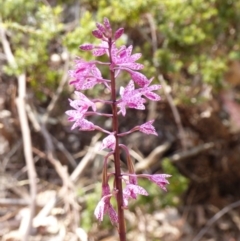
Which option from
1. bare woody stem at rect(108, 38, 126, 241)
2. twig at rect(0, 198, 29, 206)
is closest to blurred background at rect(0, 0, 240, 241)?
twig at rect(0, 198, 29, 206)

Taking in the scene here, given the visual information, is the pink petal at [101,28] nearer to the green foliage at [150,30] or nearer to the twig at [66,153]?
the green foliage at [150,30]

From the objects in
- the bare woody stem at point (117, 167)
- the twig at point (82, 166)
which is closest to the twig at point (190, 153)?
the twig at point (82, 166)

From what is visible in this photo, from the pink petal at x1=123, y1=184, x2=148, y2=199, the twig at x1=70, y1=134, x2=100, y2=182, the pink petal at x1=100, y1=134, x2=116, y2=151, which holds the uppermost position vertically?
the twig at x1=70, y1=134, x2=100, y2=182

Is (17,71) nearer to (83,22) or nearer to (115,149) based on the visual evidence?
(83,22)

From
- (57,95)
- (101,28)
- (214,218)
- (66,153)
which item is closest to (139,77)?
(101,28)

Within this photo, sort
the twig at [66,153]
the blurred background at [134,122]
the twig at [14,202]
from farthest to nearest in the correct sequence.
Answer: the twig at [66,153] < the twig at [14,202] < the blurred background at [134,122]

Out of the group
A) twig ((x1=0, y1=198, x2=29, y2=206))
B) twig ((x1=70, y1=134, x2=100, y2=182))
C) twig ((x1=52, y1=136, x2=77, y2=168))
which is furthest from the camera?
twig ((x1=52, y1=136, x2=77, y2=168))

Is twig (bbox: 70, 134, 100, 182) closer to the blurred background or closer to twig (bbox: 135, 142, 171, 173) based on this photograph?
the blurred background

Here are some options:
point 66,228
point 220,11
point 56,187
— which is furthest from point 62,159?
point 220,11

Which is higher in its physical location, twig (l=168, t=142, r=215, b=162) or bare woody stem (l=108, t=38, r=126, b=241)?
twig (l=168, t=142, r=215, b=162)

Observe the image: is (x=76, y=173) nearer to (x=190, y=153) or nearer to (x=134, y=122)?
(x=134, y=122)
